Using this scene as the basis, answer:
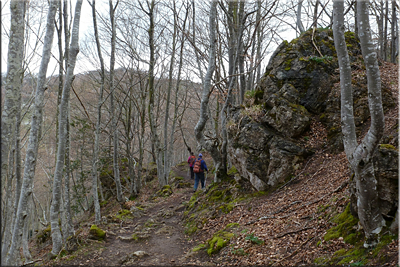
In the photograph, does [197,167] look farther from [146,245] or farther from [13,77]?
[13,77]

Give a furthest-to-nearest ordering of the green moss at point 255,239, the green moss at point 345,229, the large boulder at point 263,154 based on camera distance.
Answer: the large boulder at point 263,154 < the green moss at point 255,239 < the green moss at point 345,229

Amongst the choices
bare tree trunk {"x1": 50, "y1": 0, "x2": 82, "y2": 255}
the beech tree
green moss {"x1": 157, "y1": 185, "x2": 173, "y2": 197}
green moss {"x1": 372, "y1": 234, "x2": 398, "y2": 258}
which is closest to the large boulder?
A: the beech tree

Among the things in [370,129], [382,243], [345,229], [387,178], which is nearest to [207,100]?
[345,229]

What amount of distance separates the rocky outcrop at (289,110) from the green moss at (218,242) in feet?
7.97

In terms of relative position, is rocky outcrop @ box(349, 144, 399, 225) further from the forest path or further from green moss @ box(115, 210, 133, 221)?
green moss @ box(115, 210, 133, 221)

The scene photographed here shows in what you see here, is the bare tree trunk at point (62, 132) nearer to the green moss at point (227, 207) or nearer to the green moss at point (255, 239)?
the green moss at point (227, 207)

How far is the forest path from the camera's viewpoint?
5836mm

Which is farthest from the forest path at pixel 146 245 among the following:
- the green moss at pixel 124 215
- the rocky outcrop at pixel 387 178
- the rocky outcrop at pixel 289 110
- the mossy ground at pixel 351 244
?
the rocky outcrop at pixel 387 178

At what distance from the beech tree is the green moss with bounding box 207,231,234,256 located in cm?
277

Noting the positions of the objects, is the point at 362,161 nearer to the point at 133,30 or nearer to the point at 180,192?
the point at 180,192

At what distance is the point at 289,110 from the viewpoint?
26.8 feet

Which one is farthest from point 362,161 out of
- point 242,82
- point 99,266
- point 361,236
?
point 242,82

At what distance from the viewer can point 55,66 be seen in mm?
9180

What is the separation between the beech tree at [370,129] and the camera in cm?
334
